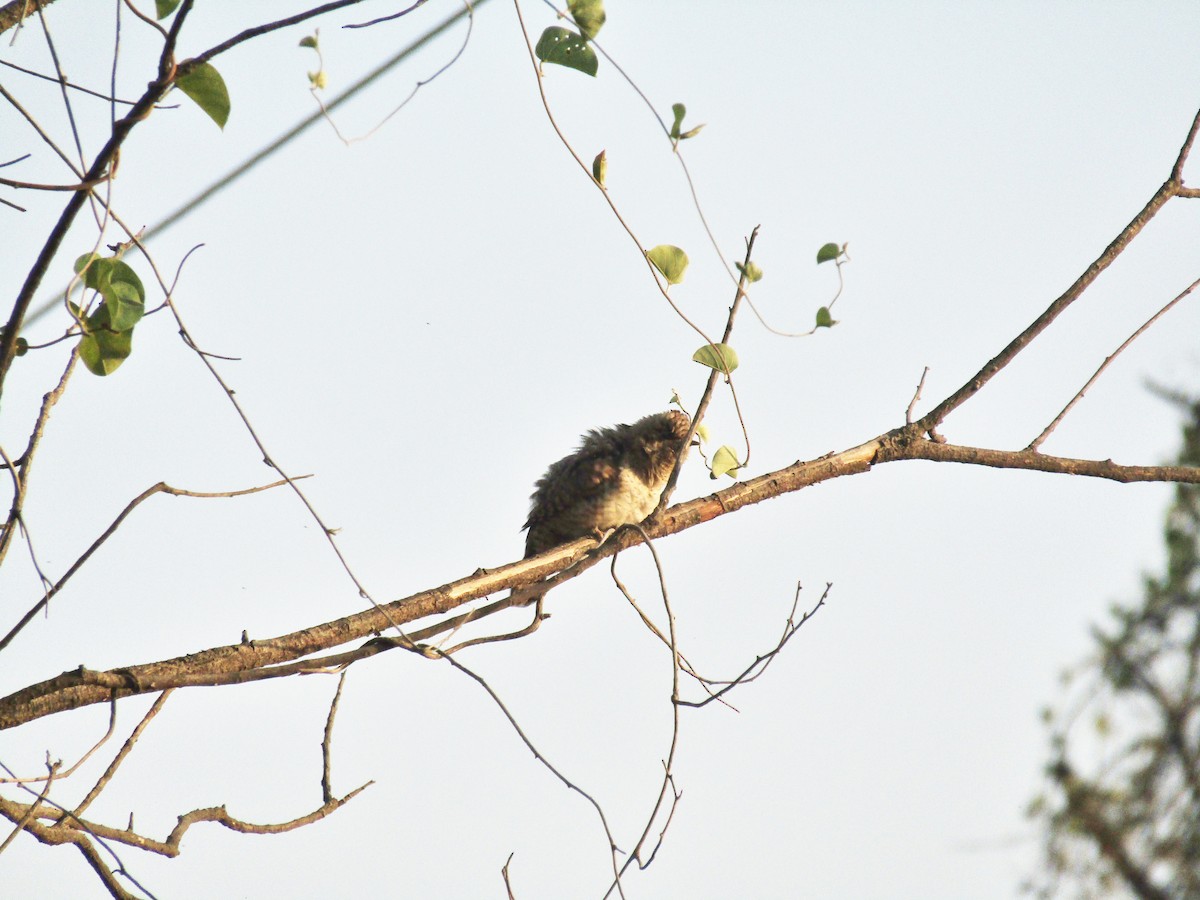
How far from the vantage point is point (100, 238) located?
97.9 inches

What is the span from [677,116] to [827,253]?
0.69 m

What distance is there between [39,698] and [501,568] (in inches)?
50.5

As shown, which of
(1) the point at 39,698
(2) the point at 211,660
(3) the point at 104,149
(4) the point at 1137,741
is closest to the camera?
(3) the point at 104,149

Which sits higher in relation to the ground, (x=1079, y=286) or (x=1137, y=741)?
(x=1079, y=286)

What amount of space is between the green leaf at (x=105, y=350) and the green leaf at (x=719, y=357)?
1.56 m

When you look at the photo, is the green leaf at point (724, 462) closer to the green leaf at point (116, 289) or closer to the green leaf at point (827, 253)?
the green leaf at point (827, 253)

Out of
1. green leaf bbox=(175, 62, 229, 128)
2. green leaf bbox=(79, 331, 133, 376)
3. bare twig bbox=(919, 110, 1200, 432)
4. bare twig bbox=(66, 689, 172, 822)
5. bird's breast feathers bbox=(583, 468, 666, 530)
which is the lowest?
bare twig bbox=(66, 689, 172, 822)

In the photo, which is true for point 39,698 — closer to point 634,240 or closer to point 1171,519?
point 634,240

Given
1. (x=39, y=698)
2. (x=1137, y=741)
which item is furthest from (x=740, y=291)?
(x=1137, y=741)

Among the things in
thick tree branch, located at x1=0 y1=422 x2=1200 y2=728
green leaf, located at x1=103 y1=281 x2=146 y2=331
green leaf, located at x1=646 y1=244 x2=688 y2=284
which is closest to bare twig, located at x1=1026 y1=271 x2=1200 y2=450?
thick tree branch, located at x1=0 y1=422 x2=1200 y2=728

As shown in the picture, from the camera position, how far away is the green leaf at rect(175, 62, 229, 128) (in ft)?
7.84

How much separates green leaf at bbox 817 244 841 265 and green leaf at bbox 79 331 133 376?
6.31 ft

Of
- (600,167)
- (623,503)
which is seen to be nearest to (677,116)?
(600,167)

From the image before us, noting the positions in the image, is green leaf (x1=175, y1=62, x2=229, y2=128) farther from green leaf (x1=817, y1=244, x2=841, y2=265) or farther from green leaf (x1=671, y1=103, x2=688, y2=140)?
green leaf (x1=817, y1=244, x2=841, y2=265)
